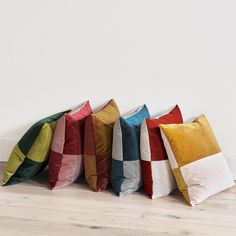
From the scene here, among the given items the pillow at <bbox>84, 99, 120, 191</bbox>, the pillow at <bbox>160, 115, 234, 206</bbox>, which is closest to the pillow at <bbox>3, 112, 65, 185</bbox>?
the pillow at <bbox>84, 99, 120, 191</bbox>

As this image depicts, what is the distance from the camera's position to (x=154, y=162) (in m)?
1.94

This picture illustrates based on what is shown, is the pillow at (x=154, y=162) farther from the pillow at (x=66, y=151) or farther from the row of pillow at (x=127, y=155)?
the pillow at (x=66, y=151)

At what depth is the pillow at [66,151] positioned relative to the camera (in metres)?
2.03

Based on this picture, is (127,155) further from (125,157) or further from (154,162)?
(154,162)

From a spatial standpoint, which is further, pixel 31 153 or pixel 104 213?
pixel 31 153

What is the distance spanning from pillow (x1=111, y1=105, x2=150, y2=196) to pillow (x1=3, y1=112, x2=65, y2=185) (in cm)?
38

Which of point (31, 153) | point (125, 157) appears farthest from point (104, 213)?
point (31, 153)

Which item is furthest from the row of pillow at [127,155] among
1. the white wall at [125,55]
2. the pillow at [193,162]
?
the white wall at [125,55]

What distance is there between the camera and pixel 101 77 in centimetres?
225

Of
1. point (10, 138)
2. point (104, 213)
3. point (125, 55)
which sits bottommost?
point (104, 213)

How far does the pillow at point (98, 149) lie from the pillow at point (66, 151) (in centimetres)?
5

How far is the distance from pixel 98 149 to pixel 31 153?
1.21 feet

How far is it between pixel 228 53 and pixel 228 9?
0.24 metres

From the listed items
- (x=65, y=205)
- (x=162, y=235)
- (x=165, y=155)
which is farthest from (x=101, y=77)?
(x=162, y=235)
